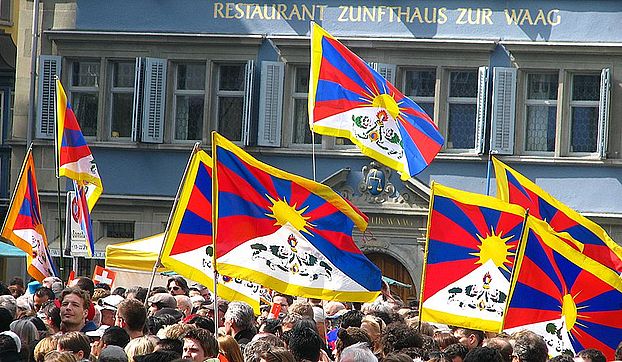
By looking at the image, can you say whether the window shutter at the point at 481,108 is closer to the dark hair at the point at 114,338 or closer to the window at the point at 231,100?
the window at the point at 231,100

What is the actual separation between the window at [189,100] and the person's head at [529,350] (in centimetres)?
1914

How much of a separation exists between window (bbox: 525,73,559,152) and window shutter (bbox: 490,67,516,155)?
1.29ft

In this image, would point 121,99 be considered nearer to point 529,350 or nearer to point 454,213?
point 454,213

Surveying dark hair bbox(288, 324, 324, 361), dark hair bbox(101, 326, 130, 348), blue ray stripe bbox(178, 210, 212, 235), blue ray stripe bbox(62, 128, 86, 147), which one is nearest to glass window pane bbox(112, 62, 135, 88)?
blue ray stripe bbox(62, 128, 86, 147)

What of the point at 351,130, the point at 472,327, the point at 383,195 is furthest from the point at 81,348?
the point at 383,195

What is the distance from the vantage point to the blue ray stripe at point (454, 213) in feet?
46.5

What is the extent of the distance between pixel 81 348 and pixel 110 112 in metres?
20.1

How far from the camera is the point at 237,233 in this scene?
13.1 meters

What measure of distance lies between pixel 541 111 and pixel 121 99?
7.99 m

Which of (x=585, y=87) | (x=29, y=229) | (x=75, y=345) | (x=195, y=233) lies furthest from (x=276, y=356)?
(x=585, y=87)

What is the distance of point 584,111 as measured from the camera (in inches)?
1097

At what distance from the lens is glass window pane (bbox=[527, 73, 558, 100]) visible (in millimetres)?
28000

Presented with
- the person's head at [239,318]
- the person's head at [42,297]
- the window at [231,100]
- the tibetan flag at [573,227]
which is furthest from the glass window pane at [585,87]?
the person's head at [239,318]

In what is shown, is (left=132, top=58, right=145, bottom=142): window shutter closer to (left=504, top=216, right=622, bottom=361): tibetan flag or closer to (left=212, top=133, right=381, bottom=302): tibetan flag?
(left=212, top=133, right=381, bottom=302): tibetan flag
